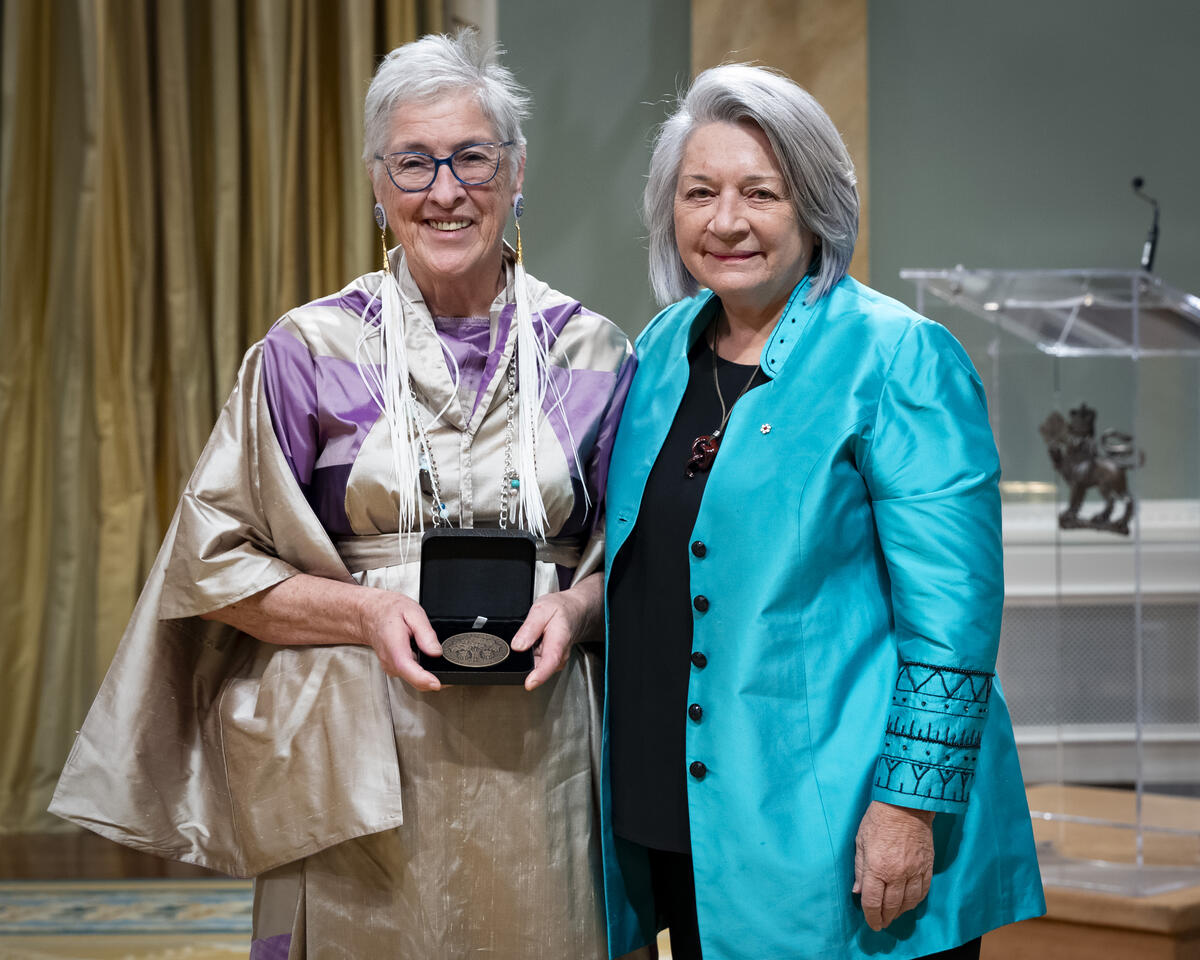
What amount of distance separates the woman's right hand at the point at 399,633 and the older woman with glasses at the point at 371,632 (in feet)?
0.03

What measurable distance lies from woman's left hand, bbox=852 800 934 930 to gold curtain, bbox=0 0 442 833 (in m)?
2.86

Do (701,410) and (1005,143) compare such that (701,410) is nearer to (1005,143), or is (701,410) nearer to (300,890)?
(300,890)

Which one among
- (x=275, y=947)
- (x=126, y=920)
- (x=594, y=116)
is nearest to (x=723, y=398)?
(x=275, y=947)

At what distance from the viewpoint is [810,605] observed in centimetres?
150

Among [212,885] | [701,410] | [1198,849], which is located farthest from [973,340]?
[212,885]

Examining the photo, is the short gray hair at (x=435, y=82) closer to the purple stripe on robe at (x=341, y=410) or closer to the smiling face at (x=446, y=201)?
the smiling face at (x=446, y=201)

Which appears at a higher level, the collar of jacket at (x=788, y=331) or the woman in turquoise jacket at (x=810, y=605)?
the collar of jacket at (x=788, y=331)

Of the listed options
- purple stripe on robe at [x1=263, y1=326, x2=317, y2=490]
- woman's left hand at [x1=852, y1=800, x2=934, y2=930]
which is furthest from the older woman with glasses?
woman's left hand at [x1=852, y1=800, x2=934, y2=930]

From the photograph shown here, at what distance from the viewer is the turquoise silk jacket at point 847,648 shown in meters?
1.44

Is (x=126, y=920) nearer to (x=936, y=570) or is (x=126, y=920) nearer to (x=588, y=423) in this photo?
(x=588, y=423)

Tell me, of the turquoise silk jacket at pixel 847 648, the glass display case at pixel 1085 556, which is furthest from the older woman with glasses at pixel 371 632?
the glass display case at pixel 1085 556

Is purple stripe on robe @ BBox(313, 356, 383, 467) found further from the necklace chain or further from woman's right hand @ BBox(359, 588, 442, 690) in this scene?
the necklace chain

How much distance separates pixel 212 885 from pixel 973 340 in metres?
2.41

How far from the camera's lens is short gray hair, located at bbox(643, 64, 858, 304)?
154 centimetres
